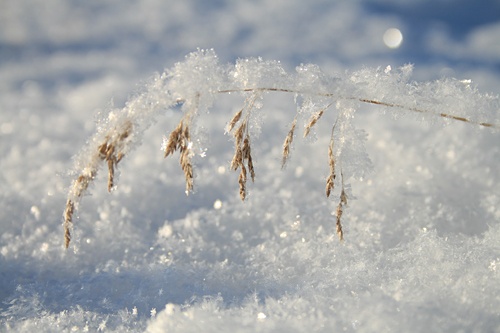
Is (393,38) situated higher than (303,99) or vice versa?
(393,38)

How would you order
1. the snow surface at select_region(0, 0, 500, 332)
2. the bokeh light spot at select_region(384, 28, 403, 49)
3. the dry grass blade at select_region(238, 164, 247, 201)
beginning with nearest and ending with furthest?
the snow surface at select_region(0, 0, 500, 332) < the dry grass blade at select_region(238, 164, 247, 201) < the bokeh light spot at select_region(384, 28, 403, 49)

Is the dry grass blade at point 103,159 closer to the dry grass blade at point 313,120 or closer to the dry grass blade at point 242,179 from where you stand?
the dry grass blade at point 242,179

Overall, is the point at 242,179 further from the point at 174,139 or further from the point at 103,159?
the point at 103,159

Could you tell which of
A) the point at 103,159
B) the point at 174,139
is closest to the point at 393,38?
A: the point at 174,139

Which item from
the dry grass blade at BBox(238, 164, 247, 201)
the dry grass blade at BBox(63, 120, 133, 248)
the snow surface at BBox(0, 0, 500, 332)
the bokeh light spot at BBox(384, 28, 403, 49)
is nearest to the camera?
the snow surface at BBox(0, 0, 500, 332)

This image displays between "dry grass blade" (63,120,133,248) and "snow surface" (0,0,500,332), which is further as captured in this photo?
"dry grass blade" (63,120,133,248)

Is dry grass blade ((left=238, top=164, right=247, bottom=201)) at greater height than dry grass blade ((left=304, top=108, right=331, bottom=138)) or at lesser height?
lesser

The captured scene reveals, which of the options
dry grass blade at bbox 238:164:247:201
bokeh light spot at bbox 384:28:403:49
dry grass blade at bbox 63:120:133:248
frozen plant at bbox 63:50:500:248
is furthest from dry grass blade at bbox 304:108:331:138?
bokeh light spot at bbox 384:28:403:49

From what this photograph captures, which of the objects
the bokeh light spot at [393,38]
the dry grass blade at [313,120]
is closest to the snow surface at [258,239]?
the dry grass blade at [313,120]

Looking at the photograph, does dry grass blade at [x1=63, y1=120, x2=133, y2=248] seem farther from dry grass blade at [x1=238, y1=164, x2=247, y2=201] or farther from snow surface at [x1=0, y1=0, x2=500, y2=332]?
dry grass blade at [x1=238, y1=164, x2=247, y2=201]
